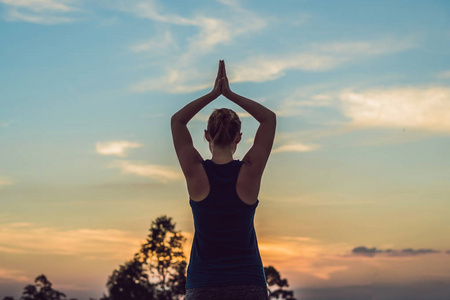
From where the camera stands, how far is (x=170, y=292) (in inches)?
2884

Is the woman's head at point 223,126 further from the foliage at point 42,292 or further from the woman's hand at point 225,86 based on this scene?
the foliage at point 42,292

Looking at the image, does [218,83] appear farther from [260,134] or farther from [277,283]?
[277,283]

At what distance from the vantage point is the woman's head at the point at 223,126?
17.9 ft

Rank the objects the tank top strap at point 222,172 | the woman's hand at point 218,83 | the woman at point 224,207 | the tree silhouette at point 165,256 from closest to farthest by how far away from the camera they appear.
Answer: the woman at point 224,207 → the tank top strap at point 222,172 → the woman's hand at point 218,83 → the tree silhouette at point 165,256

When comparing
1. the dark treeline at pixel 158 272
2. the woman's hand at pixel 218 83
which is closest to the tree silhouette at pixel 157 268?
the dark treeline at pixel 158 272

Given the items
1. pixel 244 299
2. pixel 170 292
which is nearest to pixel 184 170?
pixel 244 299

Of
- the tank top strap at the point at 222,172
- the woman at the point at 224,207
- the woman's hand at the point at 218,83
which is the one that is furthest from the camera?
the woman's hand at the point at 218,83

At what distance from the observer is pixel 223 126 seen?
5.45m

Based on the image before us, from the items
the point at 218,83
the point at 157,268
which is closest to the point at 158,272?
the point at 157,268

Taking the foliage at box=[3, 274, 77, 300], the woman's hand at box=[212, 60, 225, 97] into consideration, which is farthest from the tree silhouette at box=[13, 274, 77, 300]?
the woman's hand at box=[212, 60, 225, 97]

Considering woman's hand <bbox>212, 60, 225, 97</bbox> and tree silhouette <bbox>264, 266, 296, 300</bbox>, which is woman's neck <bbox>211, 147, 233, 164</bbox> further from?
tree silhouette <bbox>264, 266, 296, 300</bbox>

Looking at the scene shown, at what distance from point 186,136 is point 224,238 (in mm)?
974

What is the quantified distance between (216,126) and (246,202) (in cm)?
72

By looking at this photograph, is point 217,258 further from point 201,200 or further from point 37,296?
point 37,296
